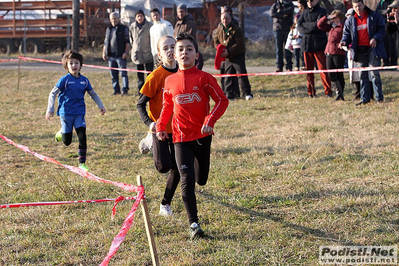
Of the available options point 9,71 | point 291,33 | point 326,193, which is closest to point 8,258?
point 326,193

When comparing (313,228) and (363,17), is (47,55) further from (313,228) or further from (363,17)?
(313,228)

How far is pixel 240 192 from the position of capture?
5906mm

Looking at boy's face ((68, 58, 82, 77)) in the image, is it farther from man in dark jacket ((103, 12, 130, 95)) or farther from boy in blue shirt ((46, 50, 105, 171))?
man in dark jacket ((103, 12, 130, 95))

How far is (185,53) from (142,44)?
890 centimetres

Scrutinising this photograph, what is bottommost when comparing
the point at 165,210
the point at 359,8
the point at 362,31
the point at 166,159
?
the point at 165,210

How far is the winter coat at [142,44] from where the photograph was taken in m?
13.3

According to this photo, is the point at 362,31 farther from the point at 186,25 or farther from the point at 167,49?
the point at 167,49

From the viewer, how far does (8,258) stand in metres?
4.39

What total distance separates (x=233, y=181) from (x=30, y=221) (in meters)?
2.33

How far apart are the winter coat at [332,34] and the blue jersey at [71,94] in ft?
19.2

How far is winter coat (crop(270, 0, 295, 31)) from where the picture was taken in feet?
46.2

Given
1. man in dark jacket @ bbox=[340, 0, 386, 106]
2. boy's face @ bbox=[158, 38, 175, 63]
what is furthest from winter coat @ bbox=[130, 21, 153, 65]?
boy's face @ bbox=[158, 38, 175, 63]

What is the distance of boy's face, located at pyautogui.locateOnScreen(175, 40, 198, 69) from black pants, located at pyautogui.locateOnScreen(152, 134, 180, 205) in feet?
2.54

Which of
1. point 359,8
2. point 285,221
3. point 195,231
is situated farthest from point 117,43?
point 195,231
